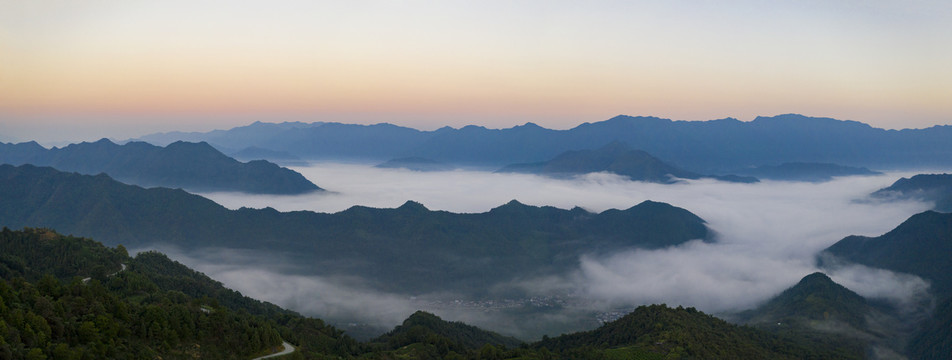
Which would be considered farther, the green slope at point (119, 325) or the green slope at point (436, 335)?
the green slope at point (436, 335)

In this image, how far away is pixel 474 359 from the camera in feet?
248

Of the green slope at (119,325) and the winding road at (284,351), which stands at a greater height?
the green slope at (119,325)

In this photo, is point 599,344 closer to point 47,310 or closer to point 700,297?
point 47,310

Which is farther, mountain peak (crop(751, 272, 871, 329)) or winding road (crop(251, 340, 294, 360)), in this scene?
mountain peak (crop(751, 272, 871, 329))

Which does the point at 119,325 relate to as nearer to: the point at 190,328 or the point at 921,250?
the point at 190,328

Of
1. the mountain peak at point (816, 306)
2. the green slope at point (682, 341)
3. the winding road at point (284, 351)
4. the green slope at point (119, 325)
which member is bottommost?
the mountain peak at point (816, 306)

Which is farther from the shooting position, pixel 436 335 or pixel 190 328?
pixel 436 335

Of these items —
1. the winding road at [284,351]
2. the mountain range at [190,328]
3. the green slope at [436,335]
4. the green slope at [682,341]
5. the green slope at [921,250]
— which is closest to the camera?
the mountain range at [190,328]

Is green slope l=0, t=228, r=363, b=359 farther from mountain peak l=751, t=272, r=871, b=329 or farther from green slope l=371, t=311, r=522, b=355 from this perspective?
mountain peak l=751, t=272, r=871, b=329

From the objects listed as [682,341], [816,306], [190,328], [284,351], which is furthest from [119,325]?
[816,306]

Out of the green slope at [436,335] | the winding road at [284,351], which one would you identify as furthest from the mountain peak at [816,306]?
the winding road at [284,351]

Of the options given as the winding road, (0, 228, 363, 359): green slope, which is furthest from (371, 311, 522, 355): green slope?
the winding road

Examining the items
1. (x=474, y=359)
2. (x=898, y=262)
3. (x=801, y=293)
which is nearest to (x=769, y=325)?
(x=801, y=293)

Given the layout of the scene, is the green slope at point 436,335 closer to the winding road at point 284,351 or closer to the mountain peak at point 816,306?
the winding road at point 284,351
